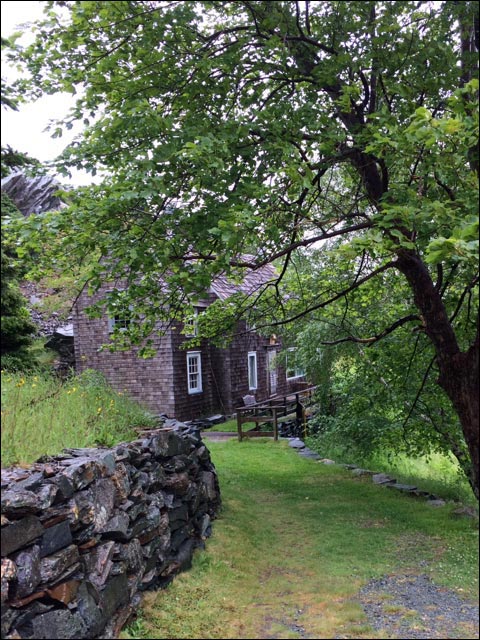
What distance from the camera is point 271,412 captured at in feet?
58.9

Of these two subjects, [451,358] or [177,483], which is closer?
[451,358]

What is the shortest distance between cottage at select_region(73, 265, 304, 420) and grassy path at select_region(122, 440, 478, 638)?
6146mm

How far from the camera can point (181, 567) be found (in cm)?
564

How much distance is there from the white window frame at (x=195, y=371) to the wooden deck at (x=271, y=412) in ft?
5.50

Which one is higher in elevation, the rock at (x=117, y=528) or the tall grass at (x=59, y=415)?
the tall grass at (x=59, y=415)

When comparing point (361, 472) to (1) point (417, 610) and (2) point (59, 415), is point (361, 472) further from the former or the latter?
(2) point (59, 415)

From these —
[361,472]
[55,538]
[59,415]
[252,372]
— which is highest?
[252,372]

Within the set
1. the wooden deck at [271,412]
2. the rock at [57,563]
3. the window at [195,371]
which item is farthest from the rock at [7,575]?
the window at [195,371]

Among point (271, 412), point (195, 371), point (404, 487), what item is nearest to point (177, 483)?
point (404, 487)

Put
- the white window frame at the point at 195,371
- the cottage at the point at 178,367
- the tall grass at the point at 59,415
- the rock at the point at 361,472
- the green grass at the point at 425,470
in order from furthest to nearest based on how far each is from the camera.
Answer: the white window frame at the point at 195,371
the cottage at the point at 178,367
the rock at the point at 361,472
the green grass at the point at 425,470
the tall grass at the point at 59,415

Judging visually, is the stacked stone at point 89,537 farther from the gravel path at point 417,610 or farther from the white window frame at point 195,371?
the white window frame at point 195,371

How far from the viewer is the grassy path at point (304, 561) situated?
4395 mm

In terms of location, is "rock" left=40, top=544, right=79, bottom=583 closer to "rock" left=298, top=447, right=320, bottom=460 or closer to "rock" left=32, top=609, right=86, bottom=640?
"rock" left=32, top=609, right=86, bottom=640

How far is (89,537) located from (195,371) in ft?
44.4
